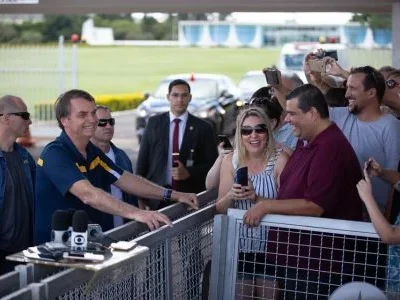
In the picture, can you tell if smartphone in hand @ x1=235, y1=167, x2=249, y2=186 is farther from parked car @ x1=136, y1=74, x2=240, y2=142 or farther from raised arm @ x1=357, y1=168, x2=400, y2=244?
parked car @ x1=136, y1=74, x2=240, y2=142

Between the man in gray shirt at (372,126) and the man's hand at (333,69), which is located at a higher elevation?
the man's hand at (333,69)

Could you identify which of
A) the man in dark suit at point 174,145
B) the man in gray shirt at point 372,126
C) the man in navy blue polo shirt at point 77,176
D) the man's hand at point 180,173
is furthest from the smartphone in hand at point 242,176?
the man in dark suit at point 174,145

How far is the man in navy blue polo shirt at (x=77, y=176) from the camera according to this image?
565cm

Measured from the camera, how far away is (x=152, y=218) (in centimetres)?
548

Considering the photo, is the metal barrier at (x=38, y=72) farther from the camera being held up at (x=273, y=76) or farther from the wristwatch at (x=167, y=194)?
the wristwatch at (x=167, y=194)

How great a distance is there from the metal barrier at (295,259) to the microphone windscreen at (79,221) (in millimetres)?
Result: 1475

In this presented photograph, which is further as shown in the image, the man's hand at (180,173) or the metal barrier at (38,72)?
the metal barrier at (38,72)

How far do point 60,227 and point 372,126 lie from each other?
10.1 feet

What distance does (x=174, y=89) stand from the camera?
10211mm

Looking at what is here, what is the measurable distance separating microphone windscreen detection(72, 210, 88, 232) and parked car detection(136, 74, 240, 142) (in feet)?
68.4

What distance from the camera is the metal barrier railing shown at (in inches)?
168

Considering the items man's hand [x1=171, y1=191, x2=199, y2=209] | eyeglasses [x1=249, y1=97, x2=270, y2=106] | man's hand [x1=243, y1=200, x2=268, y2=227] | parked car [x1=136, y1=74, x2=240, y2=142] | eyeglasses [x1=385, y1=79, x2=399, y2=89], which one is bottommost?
parked car [x1=136, y1=74, x2=240, y2=142]

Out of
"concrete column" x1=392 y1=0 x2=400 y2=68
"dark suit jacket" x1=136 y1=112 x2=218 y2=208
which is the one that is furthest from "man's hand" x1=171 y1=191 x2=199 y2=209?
"concrete column" x1=392 y1=0 x2=400 y2=68

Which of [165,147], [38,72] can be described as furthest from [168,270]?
[38,72]
